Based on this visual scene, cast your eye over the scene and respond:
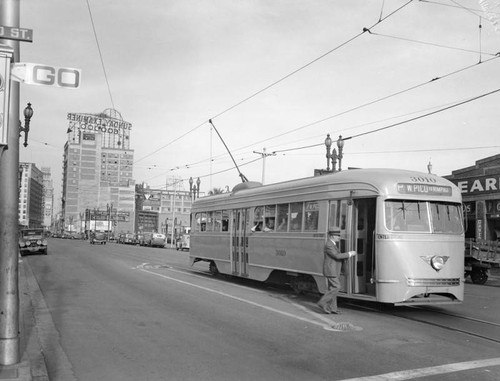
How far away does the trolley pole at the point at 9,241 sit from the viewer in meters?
5.26

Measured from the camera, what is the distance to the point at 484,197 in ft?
88.1

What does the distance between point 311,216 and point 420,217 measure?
8.88 ft

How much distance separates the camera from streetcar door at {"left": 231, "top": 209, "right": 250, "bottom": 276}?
49.5 ft

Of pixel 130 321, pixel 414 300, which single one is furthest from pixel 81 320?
pixel 414 300

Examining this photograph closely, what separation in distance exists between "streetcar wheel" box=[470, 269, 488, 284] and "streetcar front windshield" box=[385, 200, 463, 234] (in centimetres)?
1049

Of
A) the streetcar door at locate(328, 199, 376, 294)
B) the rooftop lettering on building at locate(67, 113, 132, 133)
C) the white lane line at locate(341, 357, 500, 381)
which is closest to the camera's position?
the white lane line at locate(341, 357, 500, 381)

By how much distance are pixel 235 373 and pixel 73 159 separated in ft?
316

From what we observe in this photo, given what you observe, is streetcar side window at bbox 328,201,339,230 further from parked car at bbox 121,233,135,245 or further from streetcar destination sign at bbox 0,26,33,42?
parked car at bbox 121,233,135,245

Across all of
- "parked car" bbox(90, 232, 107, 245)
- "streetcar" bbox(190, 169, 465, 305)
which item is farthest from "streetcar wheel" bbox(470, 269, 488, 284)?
"parked car" bbox(90, 232, 107, 245)

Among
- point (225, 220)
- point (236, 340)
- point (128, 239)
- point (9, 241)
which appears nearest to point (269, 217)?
point (225, 220)

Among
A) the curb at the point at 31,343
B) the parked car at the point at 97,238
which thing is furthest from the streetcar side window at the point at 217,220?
the parked car at the point at 97,238

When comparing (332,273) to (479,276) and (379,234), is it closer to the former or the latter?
(379,234)

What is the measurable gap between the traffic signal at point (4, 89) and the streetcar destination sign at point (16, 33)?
0.54ft

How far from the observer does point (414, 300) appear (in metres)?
9.86
